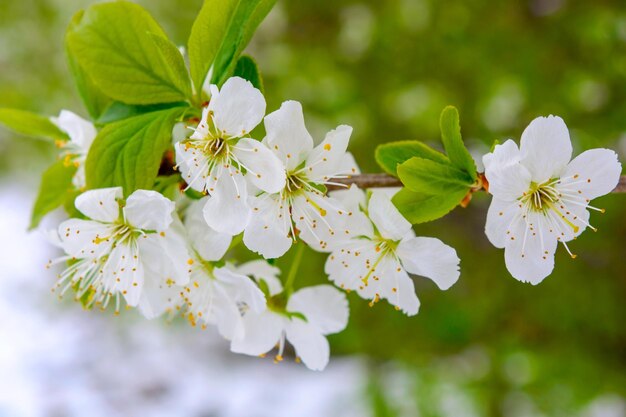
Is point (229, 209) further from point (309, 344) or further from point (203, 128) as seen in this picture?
point (309, 344)

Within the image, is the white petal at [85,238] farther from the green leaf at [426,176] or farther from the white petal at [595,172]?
the white petal at [595,172]

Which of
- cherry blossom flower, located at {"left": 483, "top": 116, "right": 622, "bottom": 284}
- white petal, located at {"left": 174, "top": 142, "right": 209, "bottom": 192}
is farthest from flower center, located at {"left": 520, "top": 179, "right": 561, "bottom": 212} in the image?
white petal, located at {"left": 174, "top": 142, "right": 209, "bottom": 192}

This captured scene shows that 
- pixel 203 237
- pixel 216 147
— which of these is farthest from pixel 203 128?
pixel 203 237

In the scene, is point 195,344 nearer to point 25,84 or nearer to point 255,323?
point 25,84

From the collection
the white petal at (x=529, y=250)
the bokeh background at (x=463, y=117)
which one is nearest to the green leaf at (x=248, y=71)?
the white petal at (x=529, y=250)

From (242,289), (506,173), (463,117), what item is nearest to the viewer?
(506,173)

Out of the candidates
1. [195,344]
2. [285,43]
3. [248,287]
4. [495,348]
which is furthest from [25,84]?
[248,287]

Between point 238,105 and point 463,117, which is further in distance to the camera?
→ point 463,117
